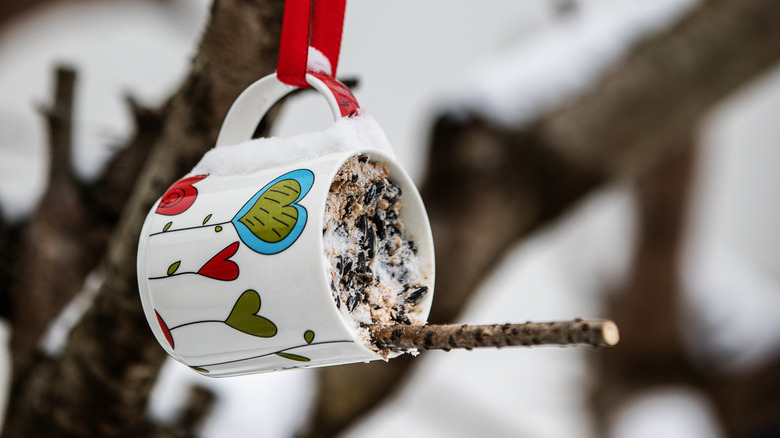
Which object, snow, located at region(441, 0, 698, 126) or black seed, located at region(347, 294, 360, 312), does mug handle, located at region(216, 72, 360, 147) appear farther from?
snow, located at region(441, 0, 698, 126)

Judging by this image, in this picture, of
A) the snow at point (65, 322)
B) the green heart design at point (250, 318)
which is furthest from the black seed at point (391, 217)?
the snow at point (65, 322)

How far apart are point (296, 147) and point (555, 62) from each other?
84cm

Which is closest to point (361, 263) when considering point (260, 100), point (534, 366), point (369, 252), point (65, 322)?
point (369, 252)

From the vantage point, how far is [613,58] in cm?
115

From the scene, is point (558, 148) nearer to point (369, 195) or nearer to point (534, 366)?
point (369, 195)

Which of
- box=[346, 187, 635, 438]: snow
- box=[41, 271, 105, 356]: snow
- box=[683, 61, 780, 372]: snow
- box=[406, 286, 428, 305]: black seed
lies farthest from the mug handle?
box=[346, 187, 635, 438]: snow

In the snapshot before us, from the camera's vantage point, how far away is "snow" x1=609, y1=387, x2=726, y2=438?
2016 mm

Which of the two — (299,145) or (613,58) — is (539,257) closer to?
(613,58)

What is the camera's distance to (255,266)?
38 centimetres

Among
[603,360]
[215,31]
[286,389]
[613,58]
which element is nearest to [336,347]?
[215,31]

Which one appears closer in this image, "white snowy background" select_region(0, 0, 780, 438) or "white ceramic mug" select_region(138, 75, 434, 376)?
"white ceramic mug" select_region(138, 75, 434, 376)

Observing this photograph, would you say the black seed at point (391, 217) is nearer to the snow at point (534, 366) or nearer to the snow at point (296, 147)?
the snow at point (296, 147)

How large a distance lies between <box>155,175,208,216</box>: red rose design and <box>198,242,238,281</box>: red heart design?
0.14 feet

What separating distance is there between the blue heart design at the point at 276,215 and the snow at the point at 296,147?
2cm
